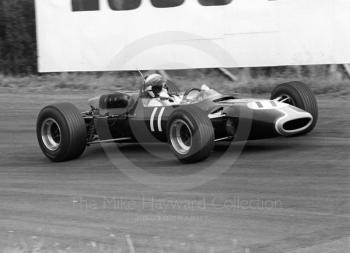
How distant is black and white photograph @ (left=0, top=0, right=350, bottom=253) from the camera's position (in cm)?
584

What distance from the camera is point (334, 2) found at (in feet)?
41.5

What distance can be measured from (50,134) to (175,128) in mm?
1837

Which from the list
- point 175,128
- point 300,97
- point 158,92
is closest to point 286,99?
point 300,97

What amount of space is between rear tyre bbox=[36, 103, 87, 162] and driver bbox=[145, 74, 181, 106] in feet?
2.83

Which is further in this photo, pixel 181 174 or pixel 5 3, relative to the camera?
pixel 5 3

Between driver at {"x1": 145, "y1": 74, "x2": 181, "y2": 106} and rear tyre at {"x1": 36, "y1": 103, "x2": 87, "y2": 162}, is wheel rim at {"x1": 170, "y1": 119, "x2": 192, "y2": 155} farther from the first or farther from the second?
rear tyre at {"x1": 36, "y1": 103, "x2": 87, "y2": 162}

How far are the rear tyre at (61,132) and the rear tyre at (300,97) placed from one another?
2.46m

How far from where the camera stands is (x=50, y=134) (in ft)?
30.3

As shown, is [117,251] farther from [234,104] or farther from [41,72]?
[41,72]

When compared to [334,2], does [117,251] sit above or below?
below

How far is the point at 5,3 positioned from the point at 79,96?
4.46m

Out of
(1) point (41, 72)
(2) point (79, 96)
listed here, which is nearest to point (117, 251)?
(2) point (79, 96)

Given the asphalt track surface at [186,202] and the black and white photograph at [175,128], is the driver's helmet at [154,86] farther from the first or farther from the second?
the asphalt track surface at [186,202]

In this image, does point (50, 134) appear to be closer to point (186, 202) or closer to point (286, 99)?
point (286, 99)
